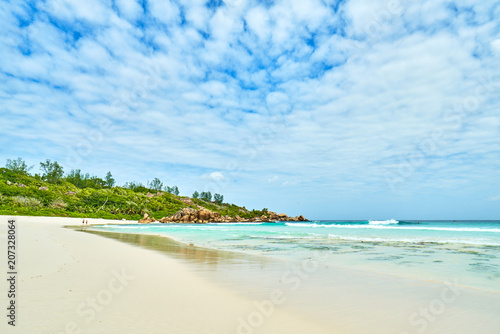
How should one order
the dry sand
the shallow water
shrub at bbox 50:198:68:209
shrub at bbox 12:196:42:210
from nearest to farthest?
1. the dry sand
2. the shallow water
3. shrub at bbox 12:196:42:210
4. shrub at bbox 50:198:68:209

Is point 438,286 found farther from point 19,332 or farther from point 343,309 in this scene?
point 19,332

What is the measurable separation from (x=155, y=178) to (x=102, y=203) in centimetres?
9778

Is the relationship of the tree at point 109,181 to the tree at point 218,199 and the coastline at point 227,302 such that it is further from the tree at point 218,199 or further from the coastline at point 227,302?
the coastline at point 227,302

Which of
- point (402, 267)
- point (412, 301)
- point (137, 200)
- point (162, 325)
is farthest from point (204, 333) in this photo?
point (137, 200)

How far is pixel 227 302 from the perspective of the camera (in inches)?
242

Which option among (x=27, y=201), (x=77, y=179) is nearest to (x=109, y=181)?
(x=77, y=179)

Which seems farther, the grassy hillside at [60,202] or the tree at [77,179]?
the tree at [77,179]

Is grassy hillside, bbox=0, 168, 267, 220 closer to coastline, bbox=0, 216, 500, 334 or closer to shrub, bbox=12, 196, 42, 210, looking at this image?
shrub, bbox=12, 196, 42, 210

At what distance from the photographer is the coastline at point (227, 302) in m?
4.74

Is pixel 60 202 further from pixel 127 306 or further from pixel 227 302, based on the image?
pixel 227 302

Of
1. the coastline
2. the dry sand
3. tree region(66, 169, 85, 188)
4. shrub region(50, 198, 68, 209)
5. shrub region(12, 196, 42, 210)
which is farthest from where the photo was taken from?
tree region(66, 169, 85, 188)

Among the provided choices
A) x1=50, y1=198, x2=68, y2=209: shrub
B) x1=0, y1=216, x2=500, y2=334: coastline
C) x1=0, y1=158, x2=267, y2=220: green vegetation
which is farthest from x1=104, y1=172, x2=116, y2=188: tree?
x1=0, y1=216, x2=500, y2=334: coastline

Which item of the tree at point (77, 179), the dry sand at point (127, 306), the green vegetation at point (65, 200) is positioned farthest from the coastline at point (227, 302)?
the tree at point (77, 179)

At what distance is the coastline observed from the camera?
4.74m
